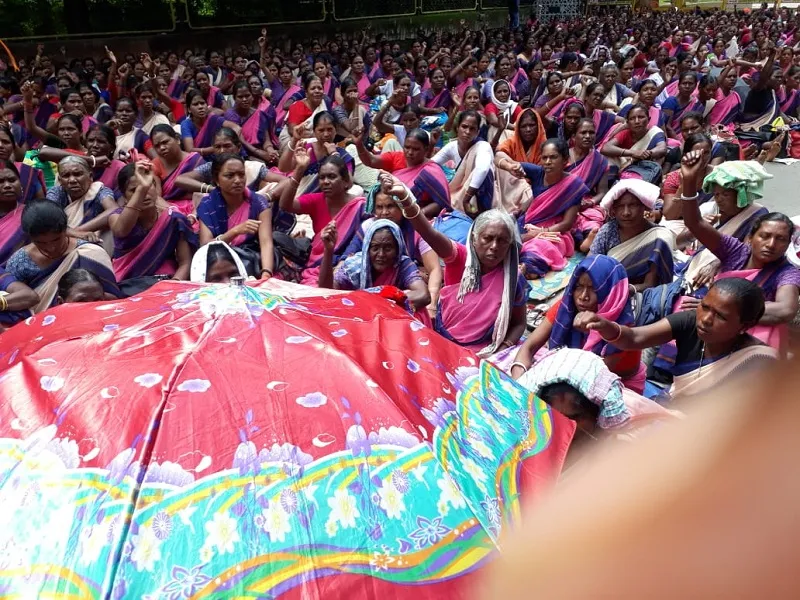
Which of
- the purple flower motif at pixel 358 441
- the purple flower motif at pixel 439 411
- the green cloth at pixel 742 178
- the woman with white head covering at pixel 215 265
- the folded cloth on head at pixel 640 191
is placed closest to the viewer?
the purple flower motif at pixel 358 441

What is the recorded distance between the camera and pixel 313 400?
1.60m

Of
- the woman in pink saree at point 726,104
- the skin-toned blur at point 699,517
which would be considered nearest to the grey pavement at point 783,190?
the woman in pink saree at point 726,104

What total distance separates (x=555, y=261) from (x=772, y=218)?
73.0 inches

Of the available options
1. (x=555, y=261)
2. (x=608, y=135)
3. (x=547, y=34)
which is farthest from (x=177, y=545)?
(x=547, y=34)

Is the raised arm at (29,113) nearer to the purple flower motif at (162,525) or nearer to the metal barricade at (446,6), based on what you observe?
the purple flower motif at (162,525)

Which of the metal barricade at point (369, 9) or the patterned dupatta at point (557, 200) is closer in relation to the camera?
the patterned dupatta at point (557, 200)

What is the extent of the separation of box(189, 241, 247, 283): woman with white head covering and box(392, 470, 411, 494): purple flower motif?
1993mm

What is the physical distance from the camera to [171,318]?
189 centimetres

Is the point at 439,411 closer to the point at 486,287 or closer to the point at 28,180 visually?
the point at 486,287

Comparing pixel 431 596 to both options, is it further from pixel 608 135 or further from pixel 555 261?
pixel 608 135

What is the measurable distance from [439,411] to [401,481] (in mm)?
263

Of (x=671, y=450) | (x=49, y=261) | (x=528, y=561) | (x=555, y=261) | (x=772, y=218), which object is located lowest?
(x=555, y=261)

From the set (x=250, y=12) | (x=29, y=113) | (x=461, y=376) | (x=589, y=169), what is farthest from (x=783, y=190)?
(x=250, y=12)

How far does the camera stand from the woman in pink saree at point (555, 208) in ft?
17.3
